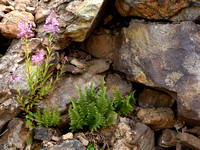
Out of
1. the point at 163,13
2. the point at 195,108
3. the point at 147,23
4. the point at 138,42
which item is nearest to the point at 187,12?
the point at 163,13

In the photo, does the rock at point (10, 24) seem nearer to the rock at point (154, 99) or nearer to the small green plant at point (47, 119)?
the small green plant at point (47, 119)

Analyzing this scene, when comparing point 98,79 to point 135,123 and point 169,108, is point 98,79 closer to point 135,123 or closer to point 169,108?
point 135,123

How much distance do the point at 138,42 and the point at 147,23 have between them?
19.2 inches

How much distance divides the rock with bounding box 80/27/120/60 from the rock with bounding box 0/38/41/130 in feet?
4.39

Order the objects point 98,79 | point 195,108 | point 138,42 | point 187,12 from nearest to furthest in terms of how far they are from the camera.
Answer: point 195,108 → point 187,12 → point 138,42 → point 98,79

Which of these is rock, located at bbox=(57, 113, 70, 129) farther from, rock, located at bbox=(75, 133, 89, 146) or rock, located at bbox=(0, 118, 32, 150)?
rock, located at bbox=(0, 118, 32, 150)

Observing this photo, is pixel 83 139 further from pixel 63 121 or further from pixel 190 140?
pixel 190 140

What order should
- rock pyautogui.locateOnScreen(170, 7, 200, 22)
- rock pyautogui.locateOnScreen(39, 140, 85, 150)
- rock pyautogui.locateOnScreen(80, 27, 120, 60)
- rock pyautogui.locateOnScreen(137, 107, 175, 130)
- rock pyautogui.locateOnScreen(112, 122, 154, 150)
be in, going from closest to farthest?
1. rock pyautogui.locateOnScreen(39, 140, 85, 150)
2. rock pyautogui.locateOnScreen(112, 122, 154, 150)
3. rock pyautogui.locateOnScreen(170, 7, 200, 22)
4. rock pyautogui.locateOnScreen(137, 107, 175, 130)
5. rock pyautogui.locateOnScreen(80, 27, 120, 60)

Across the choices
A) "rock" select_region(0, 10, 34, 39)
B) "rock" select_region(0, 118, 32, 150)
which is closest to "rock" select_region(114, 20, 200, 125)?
"rock" select_region(0, 10, 34, 39)

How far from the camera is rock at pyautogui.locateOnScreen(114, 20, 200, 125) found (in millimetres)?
3871

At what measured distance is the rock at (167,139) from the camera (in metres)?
4.64

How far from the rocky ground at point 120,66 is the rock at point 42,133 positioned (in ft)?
0.06

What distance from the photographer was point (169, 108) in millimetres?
4715

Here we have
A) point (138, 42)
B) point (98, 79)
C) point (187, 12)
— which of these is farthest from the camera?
point (98, 79)
